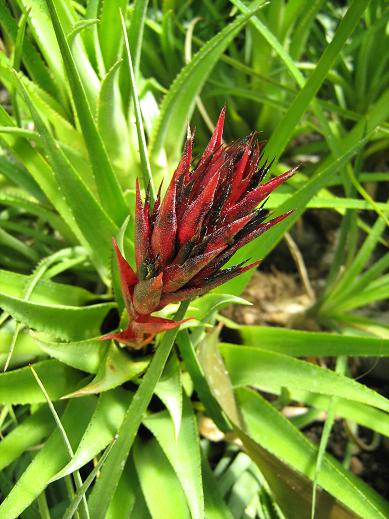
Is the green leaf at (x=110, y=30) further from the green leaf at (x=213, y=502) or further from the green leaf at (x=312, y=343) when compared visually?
the green leaf at (x=213, y=502)

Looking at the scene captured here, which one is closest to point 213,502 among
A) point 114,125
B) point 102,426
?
point 102,426

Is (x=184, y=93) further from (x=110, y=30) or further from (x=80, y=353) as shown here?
(x=80, y=353)

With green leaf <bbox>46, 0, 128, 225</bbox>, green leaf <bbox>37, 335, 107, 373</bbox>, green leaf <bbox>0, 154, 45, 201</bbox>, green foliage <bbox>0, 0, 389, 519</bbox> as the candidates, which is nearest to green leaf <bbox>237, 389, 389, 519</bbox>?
green foliage <bbox>0, 0, 389, 519</bbox>

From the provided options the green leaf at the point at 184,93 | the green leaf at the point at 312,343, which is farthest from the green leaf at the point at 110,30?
the green leaf at the point at 312,343

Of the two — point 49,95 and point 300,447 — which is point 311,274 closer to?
point 300,447

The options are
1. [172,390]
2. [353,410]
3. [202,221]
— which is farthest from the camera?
[353,410]

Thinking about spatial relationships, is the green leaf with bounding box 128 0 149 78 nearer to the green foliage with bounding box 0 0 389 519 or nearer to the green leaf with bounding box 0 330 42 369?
the green foliage with bounding box 0 0 389 519
